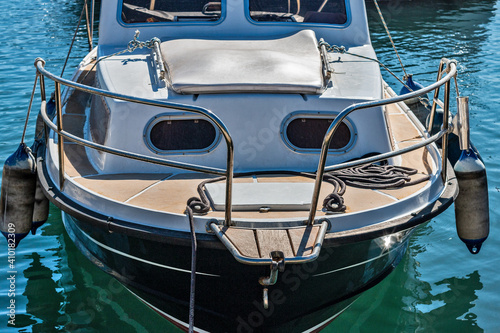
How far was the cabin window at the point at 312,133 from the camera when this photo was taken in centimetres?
493

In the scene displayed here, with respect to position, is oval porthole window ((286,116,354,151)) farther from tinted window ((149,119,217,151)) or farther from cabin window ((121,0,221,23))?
cabin window ((121,0,221,23))

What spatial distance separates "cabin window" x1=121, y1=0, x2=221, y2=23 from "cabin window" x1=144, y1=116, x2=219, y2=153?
71.1 inches

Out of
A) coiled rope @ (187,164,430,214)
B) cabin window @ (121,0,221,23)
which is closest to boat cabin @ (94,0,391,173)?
coiled rope @ (187,164,430,214)

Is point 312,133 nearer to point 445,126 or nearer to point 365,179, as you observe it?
point 365,179

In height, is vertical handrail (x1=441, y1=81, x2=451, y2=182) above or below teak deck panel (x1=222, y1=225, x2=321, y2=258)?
above

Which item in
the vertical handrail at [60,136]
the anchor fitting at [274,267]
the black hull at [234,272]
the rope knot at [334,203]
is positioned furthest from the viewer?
the vertical handrail at [60,136]

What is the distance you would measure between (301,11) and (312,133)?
201cm

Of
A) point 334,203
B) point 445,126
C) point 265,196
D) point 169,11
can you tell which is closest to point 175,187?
point 265,196

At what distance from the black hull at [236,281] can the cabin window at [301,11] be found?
2715mm

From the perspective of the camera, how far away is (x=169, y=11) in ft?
20.6

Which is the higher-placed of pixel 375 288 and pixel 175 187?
pixel 175 187

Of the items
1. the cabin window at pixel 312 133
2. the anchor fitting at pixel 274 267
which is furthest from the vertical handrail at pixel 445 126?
the anchor fitting at pixel 274 267

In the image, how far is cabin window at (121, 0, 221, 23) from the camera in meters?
6.24

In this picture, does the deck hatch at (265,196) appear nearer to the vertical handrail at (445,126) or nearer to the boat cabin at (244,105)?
the boat cabin at (244,105)
